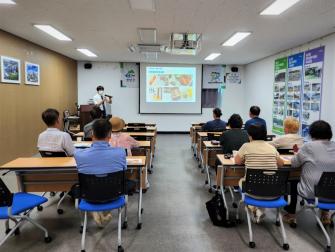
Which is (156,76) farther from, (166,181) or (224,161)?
(224,161)

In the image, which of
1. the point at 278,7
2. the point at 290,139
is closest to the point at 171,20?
the point at 278,7

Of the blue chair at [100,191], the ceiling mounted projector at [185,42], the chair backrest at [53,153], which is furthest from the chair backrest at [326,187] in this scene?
the ceiling mounted projector at [185,42]

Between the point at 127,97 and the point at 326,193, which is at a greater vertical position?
the point at 127,97

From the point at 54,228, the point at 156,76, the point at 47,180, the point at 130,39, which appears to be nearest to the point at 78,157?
the point at 47,180

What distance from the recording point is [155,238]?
2795 mm

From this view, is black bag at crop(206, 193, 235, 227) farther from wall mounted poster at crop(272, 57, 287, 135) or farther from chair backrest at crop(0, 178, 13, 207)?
wall mounted poster at crop(272, 57, 287, 135)

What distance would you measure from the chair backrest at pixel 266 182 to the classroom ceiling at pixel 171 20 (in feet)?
7.12

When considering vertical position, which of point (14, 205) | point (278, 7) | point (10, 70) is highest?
point (278, 7)

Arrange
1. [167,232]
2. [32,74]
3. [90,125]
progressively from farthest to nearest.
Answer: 1. [32,74]
2. [90,125]
3. [167,232]

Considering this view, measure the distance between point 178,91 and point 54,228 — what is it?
7.68 m

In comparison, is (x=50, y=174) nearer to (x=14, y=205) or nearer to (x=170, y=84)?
(x=14, y=205)

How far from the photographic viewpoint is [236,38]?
5645mm

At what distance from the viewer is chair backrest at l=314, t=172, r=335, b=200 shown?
2.58 m

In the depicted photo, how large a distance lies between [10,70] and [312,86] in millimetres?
6280
